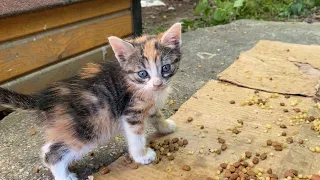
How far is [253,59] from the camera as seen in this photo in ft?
12.0

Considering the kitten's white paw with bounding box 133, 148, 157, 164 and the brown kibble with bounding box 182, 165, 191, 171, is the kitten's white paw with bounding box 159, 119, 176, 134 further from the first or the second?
the brown kibble with bounding box 182, 165, 191, 171

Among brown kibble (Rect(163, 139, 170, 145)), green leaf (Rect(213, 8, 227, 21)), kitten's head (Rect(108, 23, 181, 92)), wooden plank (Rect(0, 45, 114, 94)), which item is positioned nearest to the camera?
kitten's head (Rect(108, 23, 181, 92))

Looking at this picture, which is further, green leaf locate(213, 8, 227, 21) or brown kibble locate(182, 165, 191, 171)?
green leaf locate(213, 8, 227, 21)

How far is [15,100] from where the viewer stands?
2.18m

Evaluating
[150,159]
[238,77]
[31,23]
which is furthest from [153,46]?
[31,23]

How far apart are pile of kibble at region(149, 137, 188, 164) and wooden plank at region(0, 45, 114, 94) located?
1412 millimetres

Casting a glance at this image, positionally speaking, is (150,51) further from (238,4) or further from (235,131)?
(238,4)

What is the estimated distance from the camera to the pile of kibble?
241 centimetres

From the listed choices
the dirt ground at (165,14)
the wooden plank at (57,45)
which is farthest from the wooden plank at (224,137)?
the dirt ground at (165,14)

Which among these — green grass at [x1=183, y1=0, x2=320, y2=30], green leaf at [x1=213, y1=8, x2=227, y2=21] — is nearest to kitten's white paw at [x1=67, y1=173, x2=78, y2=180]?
green grass at [x1=183, y1=0, x2=320, y2=30]

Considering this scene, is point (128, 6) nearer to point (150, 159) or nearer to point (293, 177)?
point (150, 159)

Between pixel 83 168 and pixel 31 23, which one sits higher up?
pixel 31 23

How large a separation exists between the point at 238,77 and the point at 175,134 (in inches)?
38.5

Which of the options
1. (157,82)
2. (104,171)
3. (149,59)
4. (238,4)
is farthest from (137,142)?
(238,4)
